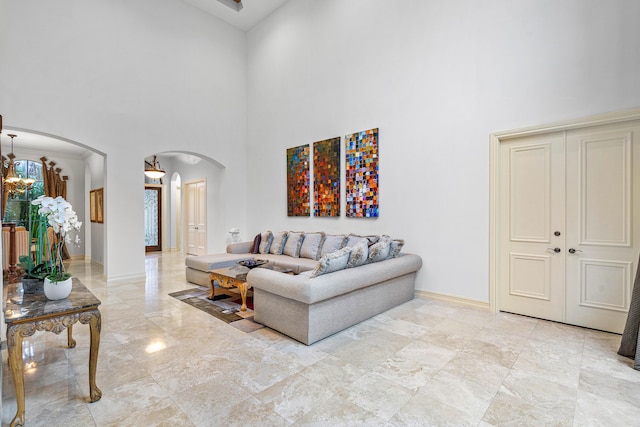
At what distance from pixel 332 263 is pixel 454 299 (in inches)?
82.5

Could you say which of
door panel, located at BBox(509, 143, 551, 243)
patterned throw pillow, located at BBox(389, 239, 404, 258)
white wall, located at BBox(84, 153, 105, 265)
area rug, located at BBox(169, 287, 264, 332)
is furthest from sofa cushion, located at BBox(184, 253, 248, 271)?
door panel, located at BBox(509, 143, 551, 243)

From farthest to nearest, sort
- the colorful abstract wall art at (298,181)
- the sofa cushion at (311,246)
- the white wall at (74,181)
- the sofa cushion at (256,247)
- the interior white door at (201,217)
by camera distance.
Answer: the interior white door at (201,217) < the white wall at (74,181) < the sofa cushion at (256,247) < the colorful abstract wall art at (298,181) < the sofa cushion at (311,246)

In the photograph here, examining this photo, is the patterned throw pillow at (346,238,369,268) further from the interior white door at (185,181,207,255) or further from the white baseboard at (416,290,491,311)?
the interior white door at (185,181,207,255)

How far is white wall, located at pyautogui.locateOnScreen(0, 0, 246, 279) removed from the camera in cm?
514

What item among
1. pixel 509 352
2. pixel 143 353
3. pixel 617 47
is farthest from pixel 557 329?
pixel 143 353

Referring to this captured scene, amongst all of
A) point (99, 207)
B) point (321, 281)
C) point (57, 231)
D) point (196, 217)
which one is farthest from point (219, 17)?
point (321, 281)

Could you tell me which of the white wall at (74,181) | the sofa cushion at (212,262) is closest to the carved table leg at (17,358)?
the sofa cushion at (212,262)

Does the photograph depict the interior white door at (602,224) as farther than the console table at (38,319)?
Yes

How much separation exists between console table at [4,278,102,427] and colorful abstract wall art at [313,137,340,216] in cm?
403

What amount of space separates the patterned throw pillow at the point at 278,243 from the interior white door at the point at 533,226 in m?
3.69

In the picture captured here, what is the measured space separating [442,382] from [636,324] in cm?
185

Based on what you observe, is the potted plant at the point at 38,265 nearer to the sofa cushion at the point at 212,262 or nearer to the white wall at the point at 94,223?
the sofa cushion at the point at 212,262

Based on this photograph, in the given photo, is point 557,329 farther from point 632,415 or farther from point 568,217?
point 632,415

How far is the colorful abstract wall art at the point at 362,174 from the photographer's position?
5172 mm
